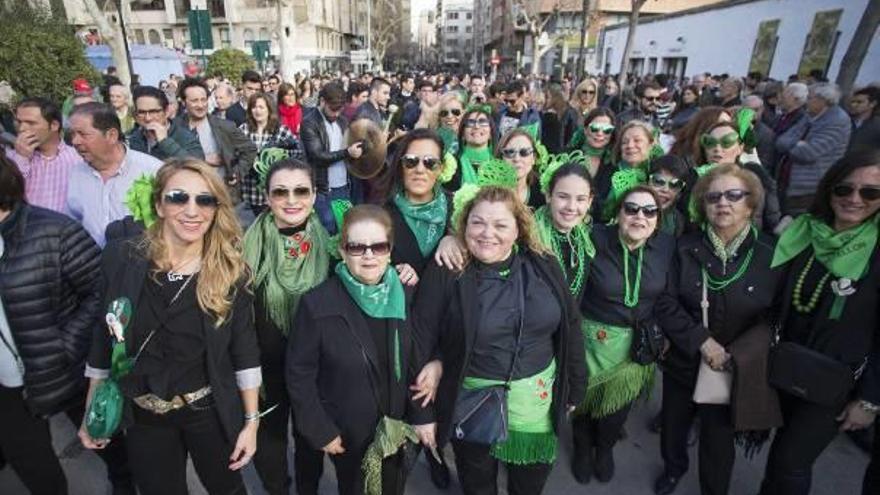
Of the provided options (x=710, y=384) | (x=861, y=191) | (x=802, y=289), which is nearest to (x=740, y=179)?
(x=861, y=191)

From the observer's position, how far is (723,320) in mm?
2678

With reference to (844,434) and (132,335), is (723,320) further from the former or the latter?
(132,335)

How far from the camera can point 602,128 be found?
175 inches

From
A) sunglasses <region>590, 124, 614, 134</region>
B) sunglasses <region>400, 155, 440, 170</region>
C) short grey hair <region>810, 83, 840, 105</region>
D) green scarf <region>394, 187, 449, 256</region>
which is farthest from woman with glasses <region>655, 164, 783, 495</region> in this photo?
short grey hair <region>810, 83, 840, 105</region>

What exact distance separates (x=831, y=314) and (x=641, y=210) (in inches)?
39.4

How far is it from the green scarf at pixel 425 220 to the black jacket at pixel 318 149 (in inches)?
110

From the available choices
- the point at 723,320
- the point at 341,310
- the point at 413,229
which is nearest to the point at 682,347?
the point at 723,320

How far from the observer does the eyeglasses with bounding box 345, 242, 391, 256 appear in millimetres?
2158

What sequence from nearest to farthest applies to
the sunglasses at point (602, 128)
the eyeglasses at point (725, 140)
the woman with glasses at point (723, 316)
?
the woman with glasses at point (723, 316), the eyeglasses at point (725, 140), the sunglasses at point (602, 128)

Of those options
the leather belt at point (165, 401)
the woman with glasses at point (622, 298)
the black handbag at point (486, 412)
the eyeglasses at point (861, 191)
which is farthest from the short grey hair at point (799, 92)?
the leather belt at point (165, 401)

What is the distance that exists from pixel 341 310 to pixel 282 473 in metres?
1.30

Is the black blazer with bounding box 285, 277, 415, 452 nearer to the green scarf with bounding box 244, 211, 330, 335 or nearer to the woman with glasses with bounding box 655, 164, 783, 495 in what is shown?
the green scarf with bounding box 244, 211, 330, 335

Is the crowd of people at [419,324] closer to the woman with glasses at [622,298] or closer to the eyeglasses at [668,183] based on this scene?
the woman with glasses at [622,298]

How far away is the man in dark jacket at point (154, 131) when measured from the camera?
14.8 feet
